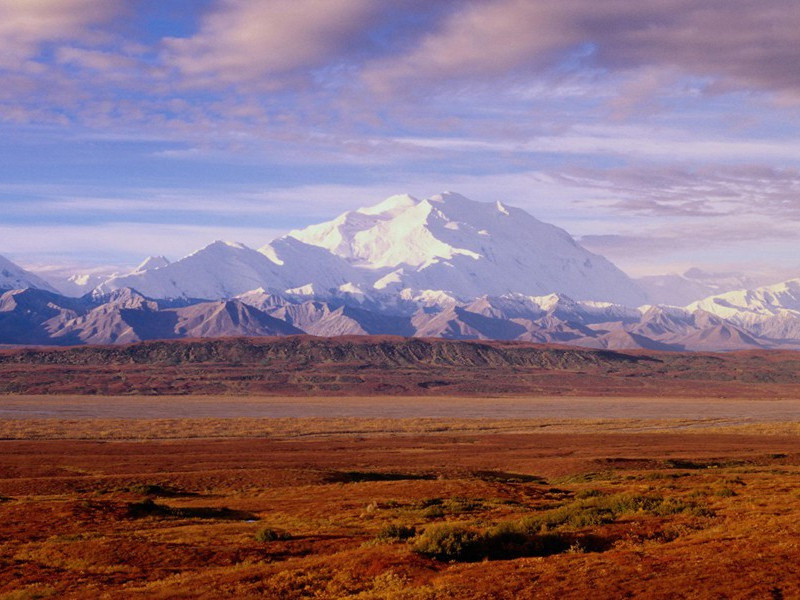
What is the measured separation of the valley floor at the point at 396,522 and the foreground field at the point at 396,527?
10cm

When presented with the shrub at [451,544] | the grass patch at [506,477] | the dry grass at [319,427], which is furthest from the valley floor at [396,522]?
the dry grass at [319,427]

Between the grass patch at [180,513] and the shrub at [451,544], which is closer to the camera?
the shrub at [451,544]

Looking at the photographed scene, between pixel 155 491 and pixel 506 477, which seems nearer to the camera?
pixel 155 491

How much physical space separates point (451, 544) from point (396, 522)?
29.9 feet

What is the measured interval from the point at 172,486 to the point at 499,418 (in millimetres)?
76761

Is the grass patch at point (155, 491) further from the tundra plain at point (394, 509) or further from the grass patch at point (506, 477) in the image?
the grass patch at point (506, 477)

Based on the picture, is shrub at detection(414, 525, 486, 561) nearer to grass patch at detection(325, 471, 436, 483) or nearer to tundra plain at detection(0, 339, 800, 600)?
tundra plain at detection(0, 339, 800, 600)

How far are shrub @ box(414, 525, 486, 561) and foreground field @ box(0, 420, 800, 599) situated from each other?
0.06 m

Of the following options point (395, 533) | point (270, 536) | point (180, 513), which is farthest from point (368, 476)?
point (395, 533)

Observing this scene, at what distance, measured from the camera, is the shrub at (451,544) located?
78.0 feet

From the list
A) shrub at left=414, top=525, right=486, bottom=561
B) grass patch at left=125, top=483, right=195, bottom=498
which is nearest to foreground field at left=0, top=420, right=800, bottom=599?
shrub at left=414, top=525, right=486, bottom=561

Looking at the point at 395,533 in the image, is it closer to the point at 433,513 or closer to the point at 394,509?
the point at 433,513

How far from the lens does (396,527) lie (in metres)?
Answer: 28.4

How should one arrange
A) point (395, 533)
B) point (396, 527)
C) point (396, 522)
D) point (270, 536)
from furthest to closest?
point (396, 522) < point (270, 536) < point (396, 527) < point (395, 533)
